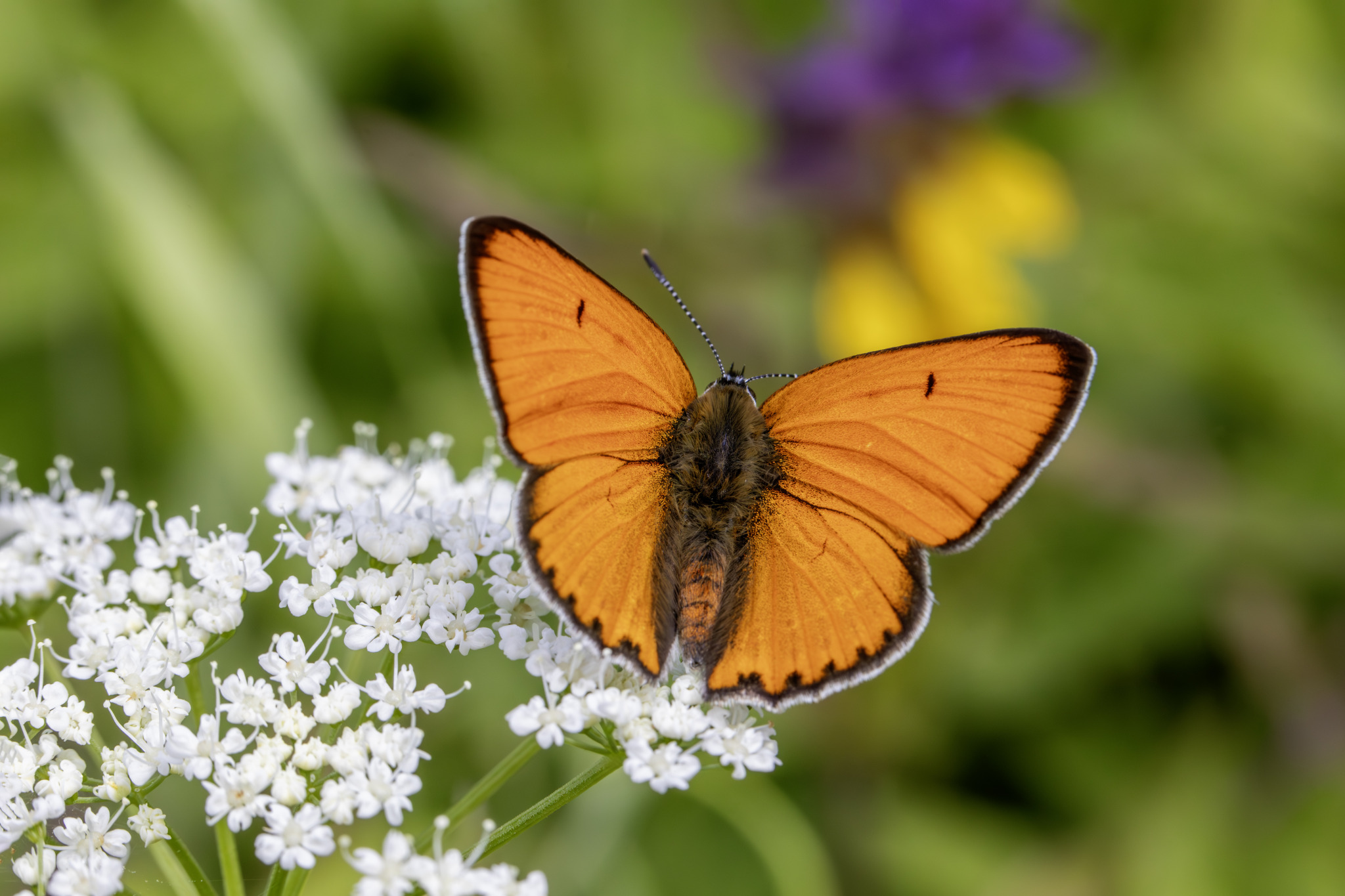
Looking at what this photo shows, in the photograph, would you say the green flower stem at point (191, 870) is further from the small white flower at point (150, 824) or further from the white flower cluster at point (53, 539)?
the white flower cluster at point (53, 539)

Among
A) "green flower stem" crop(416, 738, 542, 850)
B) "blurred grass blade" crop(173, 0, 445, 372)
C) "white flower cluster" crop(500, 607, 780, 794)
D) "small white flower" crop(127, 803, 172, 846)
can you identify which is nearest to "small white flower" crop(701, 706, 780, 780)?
"white flower cluster" crop(500, 607, 780, 794)

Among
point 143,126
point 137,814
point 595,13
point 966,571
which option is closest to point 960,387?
Answer: point 137,814

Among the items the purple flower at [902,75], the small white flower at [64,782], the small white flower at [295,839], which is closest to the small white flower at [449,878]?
the small white flower at [295,839]

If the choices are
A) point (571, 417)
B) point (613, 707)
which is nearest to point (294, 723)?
point (613, 707)

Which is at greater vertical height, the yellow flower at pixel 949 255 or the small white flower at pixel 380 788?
the yellow flower at pixel 949 255

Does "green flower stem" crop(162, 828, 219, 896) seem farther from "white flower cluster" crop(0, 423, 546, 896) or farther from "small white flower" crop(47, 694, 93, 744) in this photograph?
"small white flower" crop(47, 694, 93, 744)
